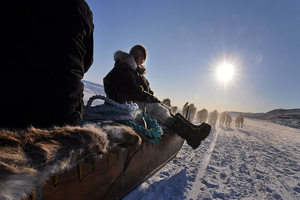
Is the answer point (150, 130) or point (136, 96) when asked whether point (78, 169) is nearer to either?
point (150, 130)

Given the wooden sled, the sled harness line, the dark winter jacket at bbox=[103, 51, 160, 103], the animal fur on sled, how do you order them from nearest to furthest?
the animal fur on sled, the wooden sled, the sled harness line, the dark winter jacket at bbox=[103, 51, 160, 103]

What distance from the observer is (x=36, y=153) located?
673 millimetres

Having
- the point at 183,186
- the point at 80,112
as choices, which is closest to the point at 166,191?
the point at 183,186

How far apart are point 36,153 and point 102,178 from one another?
717mm

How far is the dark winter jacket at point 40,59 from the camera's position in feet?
2.55

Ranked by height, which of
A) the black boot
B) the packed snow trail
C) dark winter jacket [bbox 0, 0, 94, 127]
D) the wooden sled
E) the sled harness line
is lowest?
the packed snow trail

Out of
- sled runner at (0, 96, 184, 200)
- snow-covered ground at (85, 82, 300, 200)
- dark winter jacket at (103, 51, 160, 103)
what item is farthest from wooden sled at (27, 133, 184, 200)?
dark winter jacket at (103, 51, 160, 103)

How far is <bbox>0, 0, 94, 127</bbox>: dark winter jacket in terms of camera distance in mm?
777

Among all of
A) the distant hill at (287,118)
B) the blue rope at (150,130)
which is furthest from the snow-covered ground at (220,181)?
the distant hill at (287,118)

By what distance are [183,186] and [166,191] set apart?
0.36 meters

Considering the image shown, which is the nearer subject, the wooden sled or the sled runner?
the sled runner

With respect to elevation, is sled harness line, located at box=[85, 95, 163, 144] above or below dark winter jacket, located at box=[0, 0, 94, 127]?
below

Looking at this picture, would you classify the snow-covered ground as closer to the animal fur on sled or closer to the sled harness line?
the sled harness line

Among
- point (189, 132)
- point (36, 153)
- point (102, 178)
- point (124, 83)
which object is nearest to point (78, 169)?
point (102, 178)
